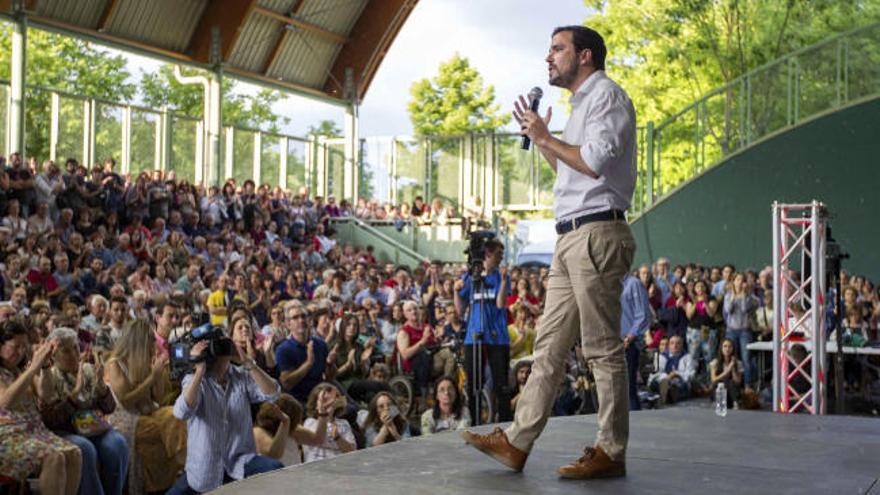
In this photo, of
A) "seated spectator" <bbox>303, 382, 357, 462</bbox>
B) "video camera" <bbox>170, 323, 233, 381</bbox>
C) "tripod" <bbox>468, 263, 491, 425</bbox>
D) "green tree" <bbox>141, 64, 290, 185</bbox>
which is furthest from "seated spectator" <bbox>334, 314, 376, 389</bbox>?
"green tree" <bbox>141, 64, 290, 185</bbox>

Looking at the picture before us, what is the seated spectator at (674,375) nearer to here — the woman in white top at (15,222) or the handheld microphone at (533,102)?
the woman in white top at (15,222)

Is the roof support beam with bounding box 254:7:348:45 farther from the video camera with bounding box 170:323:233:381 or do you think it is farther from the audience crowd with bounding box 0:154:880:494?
the video camera with bounding box 170:323:233:381

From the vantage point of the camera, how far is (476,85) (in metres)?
47.4

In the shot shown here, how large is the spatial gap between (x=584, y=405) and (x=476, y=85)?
36833 mm

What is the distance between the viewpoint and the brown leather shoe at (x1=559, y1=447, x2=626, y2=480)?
4.46 m

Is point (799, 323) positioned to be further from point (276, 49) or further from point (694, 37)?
point (694, 37)

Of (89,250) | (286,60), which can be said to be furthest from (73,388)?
(286,60)

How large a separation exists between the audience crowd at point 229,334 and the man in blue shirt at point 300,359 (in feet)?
0.06

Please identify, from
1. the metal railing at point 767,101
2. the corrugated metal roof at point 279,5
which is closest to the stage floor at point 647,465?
the metal railing at point 767,101

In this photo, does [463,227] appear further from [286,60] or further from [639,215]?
[286,60]

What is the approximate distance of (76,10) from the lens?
22.4 metres

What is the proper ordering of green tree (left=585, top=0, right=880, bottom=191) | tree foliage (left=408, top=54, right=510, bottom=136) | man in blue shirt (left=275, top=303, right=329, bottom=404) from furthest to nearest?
tree foliage (left=408, top=54, right=510, bottom=136) → green tree (left=585, top=0, right=880, bottom=191) → man in blue shirt (left=275, top=303, right=329, bottom=404)

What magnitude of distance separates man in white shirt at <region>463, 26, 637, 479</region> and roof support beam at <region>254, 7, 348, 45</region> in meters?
22.8

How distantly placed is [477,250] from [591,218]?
504 centimetres
